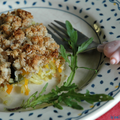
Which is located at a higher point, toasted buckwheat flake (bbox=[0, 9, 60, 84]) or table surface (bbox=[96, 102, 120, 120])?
toasted buckwheat flake (bbox=[0, 9, 60, 84])

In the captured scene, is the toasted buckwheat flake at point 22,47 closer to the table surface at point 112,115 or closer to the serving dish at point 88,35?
the serving dish at point 88,35

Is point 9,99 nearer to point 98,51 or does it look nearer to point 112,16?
point 98,51

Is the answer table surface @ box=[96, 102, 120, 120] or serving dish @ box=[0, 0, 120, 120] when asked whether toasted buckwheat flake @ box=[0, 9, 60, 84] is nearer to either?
serving dish @ box=[0, 0, 120, 120]

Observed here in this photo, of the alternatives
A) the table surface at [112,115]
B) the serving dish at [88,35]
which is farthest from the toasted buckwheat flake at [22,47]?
the table surface at [112,115]

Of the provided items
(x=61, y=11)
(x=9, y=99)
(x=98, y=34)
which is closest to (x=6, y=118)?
(x=9, y=99)

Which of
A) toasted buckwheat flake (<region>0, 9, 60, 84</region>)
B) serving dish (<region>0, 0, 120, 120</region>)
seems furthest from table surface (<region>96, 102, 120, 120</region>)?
toasted buckwheat flake (<region>0, 9, 60, 84</region>)

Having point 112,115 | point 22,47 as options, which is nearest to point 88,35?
point 22,47
